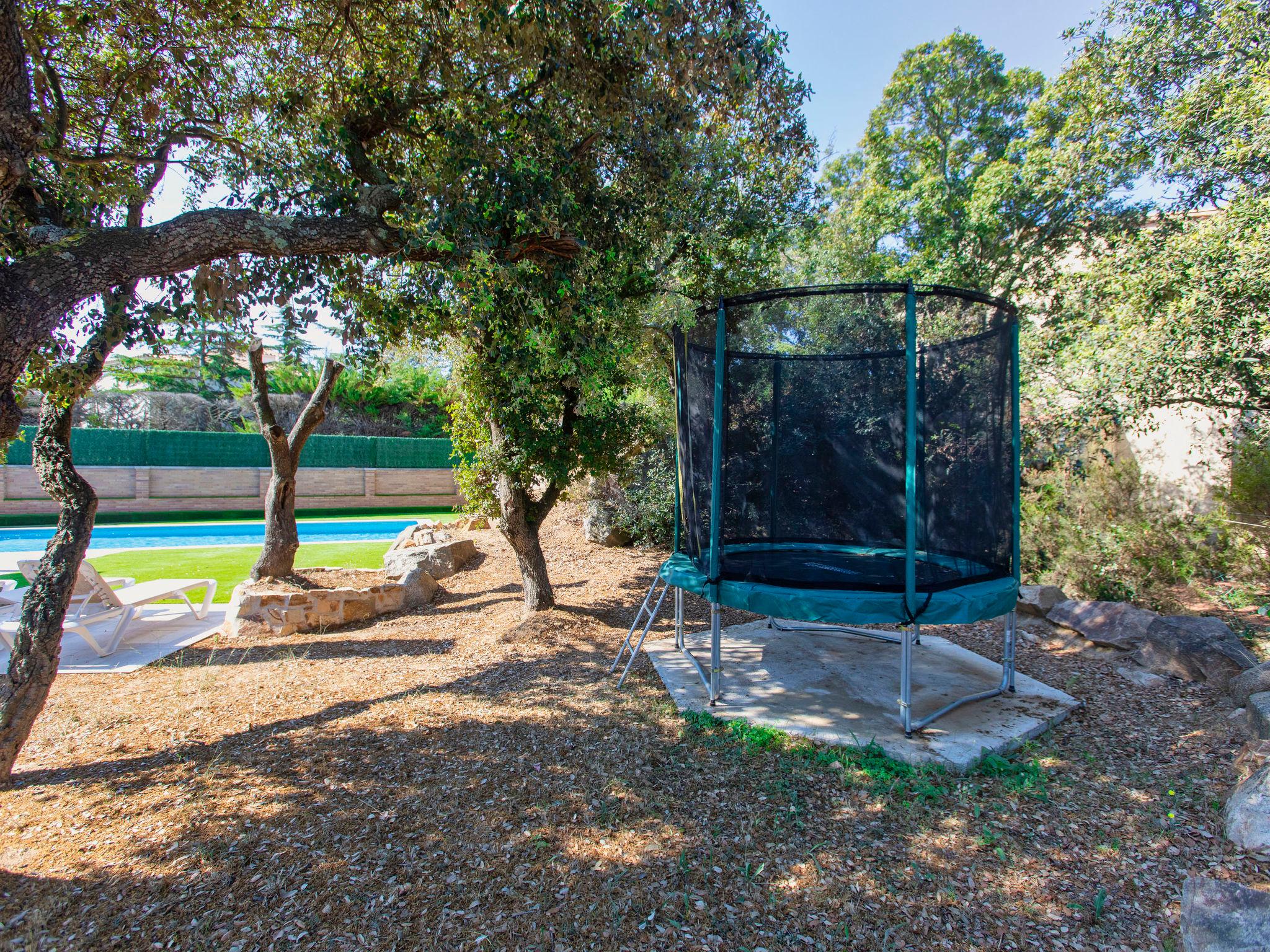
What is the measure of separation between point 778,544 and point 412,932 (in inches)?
118

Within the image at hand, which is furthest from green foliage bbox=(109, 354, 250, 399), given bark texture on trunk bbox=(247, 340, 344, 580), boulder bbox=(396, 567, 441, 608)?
boulder bbox=(396, 567, 441, 608)

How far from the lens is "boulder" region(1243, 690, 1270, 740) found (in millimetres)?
2631

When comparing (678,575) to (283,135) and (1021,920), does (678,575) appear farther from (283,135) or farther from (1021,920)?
(283,135)

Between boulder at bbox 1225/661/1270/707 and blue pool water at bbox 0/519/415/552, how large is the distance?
36.8 ft

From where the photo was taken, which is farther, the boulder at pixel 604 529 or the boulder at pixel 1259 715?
the boulder at pixel 604 529

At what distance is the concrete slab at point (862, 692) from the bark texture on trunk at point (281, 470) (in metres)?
4.65

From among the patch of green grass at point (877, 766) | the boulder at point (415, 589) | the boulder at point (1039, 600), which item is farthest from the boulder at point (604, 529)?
the patch of green grass at point (877, 766)

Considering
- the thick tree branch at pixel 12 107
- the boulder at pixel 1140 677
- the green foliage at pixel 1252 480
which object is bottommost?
the boulder at pixel 1140 677

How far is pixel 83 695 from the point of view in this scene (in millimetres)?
3836

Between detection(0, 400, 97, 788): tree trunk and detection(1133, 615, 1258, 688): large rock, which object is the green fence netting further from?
detection(1133, 615, 1258, 688): large rock

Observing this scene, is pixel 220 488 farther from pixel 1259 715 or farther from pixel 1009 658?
pixel 1259 715

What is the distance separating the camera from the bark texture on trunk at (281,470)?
664cm

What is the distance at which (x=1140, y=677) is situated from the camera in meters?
3.54

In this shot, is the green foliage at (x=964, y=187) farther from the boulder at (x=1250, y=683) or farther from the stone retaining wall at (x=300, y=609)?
the stone retaining wall at (x=300, y=609)
